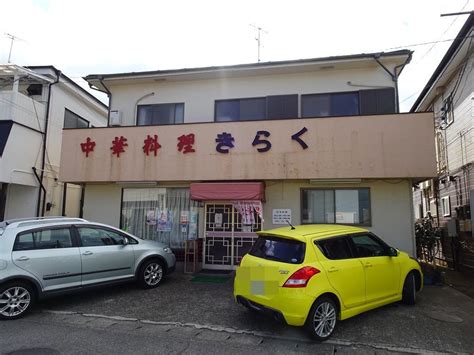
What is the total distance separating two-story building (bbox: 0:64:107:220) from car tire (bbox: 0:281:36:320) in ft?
23.8

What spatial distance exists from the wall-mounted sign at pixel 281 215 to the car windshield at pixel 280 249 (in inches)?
155

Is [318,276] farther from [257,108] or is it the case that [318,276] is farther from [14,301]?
[257,108]

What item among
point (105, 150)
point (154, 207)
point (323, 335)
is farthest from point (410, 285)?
point (105, 150)

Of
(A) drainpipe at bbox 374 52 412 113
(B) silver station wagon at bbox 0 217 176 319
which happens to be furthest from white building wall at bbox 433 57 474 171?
(B) silver station wagon at bbox 0 217 176 319

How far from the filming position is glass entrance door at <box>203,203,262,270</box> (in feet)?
33.0

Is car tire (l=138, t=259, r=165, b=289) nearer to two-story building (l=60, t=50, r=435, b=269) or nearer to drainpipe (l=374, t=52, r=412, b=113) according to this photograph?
two-story building (l=60, t=50, r=435, b=269)

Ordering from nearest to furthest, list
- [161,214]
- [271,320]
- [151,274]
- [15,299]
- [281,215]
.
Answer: [271,320] → [15,299] → [151,274] → [281,215] → [161,214]

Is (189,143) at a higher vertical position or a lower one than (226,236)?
higher

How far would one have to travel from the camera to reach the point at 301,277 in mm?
4906

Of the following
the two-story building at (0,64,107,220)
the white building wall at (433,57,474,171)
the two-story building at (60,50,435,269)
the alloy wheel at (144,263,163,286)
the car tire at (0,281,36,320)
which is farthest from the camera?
the two-story building at (0,64,107,220)

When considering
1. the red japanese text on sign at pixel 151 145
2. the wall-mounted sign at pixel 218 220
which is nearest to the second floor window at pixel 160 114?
the red japanese text on sign at pixel 151 145

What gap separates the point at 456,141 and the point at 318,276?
1022 centimetres

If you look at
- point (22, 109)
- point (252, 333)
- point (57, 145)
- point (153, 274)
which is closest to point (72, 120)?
point (57, 145)

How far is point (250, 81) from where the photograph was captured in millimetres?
11328
